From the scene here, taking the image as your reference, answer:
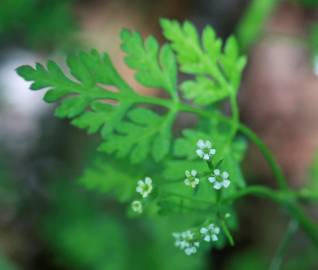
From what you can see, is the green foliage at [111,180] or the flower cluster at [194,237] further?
the green foliage at [111,180]

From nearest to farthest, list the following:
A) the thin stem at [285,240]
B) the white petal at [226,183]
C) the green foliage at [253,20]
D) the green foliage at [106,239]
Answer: the white petal at [226,183] < the thin stem at [285,240] < the green foliage at [253,20] < the green foliage at [106,239]

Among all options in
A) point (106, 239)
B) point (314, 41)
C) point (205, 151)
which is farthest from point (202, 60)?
point (314, 41)

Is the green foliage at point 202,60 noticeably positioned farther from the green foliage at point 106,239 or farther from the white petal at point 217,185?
the green foliage at point 106,239

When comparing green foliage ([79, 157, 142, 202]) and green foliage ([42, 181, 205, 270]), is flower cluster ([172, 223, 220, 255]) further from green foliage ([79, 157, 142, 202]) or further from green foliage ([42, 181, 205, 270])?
green foliage ([42, 181, 205, 270])

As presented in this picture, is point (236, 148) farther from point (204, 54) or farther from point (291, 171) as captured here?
point (291, 171)

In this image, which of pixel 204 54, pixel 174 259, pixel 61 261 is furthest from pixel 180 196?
pixel 61 261

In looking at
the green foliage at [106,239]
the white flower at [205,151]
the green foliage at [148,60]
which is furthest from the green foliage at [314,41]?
the white flower at [205,151]
